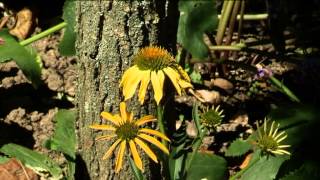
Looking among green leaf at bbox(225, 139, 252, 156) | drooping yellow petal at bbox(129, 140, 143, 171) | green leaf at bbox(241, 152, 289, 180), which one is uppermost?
drooping yellow petal at bbox(129, 140, 143, 171)

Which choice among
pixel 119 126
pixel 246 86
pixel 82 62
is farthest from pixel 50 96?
pixel 119 126

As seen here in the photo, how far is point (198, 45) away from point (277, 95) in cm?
48

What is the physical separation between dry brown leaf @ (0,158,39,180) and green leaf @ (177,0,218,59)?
0.69m

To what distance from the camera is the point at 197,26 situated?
208 cm

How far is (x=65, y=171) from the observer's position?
182 centimetres

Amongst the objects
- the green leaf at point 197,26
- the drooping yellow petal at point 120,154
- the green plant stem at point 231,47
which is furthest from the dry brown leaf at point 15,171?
the green plant stem at point 231,47

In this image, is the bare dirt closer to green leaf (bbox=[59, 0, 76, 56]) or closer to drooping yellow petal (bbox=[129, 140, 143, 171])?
green leaf (bbox=[59, 0, 76, 56])

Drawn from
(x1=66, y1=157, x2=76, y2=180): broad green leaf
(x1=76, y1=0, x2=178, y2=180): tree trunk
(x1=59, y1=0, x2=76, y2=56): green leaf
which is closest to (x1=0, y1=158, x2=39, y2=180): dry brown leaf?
(x1=66, y1=157, x2=76, y2=180): broad green leaf

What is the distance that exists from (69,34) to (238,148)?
2.32 ft

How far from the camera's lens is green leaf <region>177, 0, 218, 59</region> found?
6.69 ft

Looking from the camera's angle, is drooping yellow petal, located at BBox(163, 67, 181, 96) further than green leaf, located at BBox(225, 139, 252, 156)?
No

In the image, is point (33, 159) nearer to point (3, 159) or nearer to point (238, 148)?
point (3, 159)

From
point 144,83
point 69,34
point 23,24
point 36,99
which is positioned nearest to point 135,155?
point 144,83

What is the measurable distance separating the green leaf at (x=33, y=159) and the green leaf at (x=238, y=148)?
0.56m
